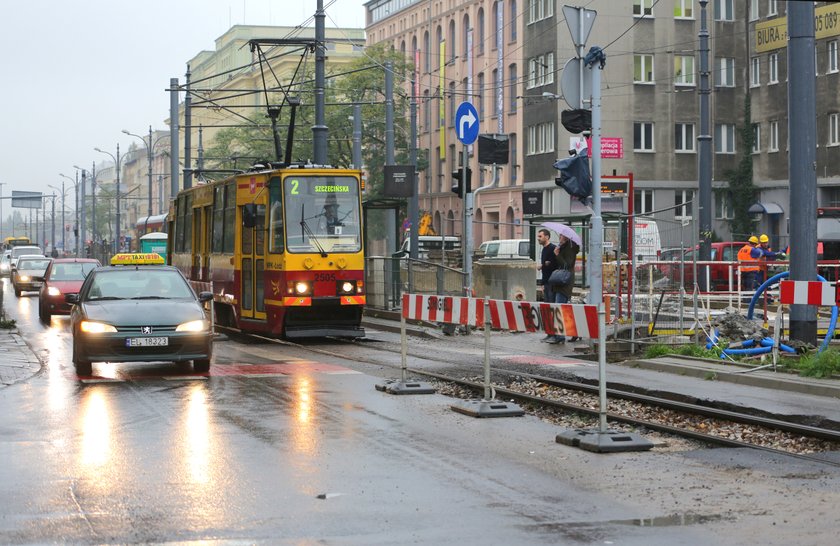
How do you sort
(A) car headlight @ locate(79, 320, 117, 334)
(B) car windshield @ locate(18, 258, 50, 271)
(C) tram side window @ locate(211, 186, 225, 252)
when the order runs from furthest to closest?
(B) car windshield @ locate(18, 258, 50, 271) < (C) tram side window @ locate(211, 186, 225, 252) < (A) car headlight @ locate(79, 320, 117, 334)

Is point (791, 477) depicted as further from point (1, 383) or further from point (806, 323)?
point (1, 383)

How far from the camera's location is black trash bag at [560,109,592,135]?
18266mm

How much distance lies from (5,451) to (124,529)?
11.5 ft

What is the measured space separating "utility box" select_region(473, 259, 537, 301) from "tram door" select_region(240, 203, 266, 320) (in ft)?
16.6

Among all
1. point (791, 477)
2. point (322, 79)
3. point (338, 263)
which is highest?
point (322, 79)

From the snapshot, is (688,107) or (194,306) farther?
(688,107)

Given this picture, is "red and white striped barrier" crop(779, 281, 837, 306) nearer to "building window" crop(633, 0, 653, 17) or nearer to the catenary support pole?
the catenary support pole

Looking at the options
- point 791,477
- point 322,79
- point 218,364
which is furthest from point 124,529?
point 322,79

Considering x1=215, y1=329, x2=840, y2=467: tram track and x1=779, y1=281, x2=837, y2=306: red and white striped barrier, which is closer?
x1=215, y1=329, x2=840, y2=467: tram track

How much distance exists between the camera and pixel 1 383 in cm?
1673

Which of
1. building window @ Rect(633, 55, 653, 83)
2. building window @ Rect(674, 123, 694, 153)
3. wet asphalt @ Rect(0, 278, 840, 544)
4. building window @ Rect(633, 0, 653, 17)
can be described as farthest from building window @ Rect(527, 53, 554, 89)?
wet asphalt @ Rect(0, 278, 840, 544)

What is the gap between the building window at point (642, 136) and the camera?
6288 cm

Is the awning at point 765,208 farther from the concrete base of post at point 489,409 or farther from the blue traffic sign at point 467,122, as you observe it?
the concrete base of post at point 489,409

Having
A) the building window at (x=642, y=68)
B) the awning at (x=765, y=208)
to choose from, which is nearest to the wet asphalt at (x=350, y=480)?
the awning at (x=765, y=208)
